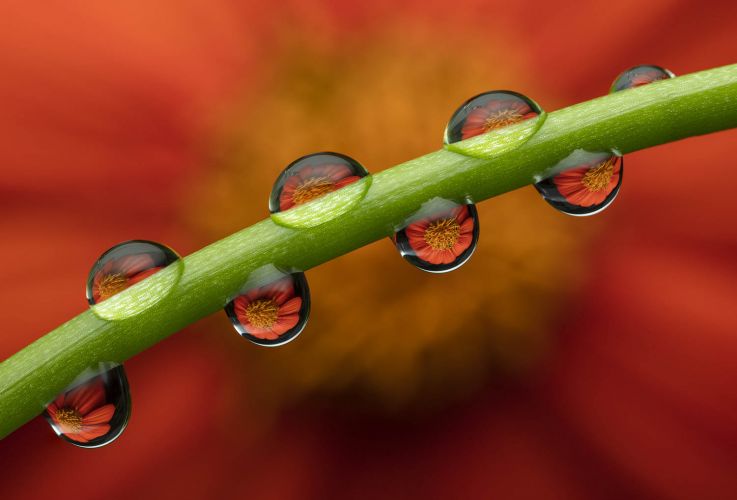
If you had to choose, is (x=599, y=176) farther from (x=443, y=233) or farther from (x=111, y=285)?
(x=111, y=285)

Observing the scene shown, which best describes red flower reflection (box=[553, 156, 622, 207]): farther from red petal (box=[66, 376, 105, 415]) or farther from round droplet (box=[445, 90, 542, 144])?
red petal (box=[66, 376, 105, 415])

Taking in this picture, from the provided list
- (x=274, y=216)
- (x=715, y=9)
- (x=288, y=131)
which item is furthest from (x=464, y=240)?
(x=715, y=9)

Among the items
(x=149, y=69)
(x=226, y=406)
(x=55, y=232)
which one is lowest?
(x=226, y=406)

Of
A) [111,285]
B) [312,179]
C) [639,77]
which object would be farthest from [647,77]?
[111,285]

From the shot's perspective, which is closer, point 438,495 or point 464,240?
point 464,240

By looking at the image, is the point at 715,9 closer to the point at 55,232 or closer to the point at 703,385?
the point at 703,385

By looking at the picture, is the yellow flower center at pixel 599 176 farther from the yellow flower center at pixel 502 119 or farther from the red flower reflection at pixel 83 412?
the red flower reflection at pixel 83 412

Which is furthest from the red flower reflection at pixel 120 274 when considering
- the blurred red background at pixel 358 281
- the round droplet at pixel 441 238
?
the blurred red background at pixel 358 281

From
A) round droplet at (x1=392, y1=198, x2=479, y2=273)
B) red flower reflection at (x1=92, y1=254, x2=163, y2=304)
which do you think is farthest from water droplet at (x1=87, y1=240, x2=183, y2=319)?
round droplet at (x1=392, y1=198, x2=479, y2=273)
